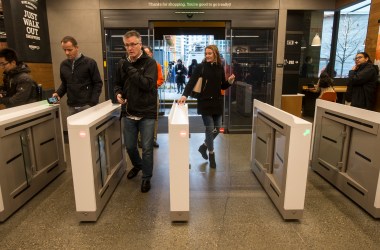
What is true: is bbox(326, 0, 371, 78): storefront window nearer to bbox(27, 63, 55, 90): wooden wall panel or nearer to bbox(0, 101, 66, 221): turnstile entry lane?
bbox(27, 63, 55, 90): wooden wall panel

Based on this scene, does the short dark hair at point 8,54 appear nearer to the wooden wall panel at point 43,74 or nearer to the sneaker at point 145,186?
the wooden wall panel at point 43,74

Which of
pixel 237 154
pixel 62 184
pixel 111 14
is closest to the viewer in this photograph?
pixel 62 184

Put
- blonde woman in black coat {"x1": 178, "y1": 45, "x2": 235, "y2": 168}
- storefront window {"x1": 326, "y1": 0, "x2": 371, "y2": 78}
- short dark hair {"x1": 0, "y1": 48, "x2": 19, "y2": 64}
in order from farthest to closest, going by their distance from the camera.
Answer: storefront window {"x1": 326, "y1": 0, "x2": 371, "y2": 78}
blonde woman in black coat {"x1": 178, "y1": 45, "x2": 235, "y2": 168}
short dark hair {"x1": 0, "y1": 48, "x2": 19, "y2": 64}

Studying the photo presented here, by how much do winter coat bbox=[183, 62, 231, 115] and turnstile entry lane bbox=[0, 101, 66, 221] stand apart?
1530 millimetres

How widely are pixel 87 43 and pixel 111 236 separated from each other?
382 centimetres

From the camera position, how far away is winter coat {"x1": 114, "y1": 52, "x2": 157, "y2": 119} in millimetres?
2465

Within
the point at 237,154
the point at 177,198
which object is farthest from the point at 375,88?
the point at 177,198

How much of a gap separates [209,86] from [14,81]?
205 cm

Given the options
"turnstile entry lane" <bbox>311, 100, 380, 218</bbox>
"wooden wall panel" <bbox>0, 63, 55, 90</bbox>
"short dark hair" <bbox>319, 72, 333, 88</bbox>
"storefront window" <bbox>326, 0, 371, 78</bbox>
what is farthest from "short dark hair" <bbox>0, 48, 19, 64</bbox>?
"storefront window" <bbox>326, 0, 371, 78</bbox>

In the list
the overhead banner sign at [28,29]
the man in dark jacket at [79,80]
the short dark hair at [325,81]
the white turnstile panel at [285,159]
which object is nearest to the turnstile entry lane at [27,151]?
the man in dark jacket at [79,80]

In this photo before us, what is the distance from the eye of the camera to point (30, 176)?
2699mm

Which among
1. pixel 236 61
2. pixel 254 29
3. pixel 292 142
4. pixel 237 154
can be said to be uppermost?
pixel 254 29

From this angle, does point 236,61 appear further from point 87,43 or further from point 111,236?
point 111,236

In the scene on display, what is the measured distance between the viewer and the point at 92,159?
7.14 feet
